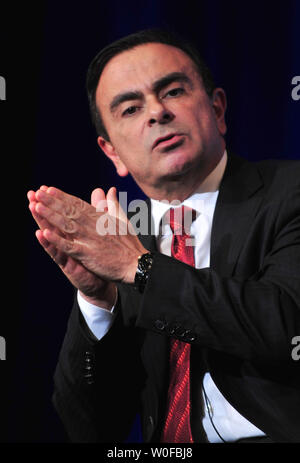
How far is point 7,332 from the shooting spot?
5.90 ft

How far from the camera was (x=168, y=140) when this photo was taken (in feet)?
4.53

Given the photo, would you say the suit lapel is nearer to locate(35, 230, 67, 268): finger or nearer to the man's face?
the man's face

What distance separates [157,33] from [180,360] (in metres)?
0.88

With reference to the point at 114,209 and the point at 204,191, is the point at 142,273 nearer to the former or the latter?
the point at 114,209

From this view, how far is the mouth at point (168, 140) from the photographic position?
54.1 inches

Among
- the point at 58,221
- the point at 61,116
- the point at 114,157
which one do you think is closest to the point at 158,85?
the point at 114,157

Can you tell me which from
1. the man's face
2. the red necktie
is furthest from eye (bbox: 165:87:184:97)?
the red necktie

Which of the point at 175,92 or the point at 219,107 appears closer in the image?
the point at 175,92

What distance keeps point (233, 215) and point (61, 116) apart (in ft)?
2.88

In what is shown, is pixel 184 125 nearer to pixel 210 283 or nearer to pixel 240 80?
pixel 210 283

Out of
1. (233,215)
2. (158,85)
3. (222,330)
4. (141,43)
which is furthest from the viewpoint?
(141,43)

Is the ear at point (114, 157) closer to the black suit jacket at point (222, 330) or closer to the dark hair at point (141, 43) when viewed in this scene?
the dark hair at point (141, 43)

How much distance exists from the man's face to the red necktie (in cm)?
18

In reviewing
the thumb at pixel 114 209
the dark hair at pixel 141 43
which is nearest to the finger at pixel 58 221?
the thumb at pixel 114 209
